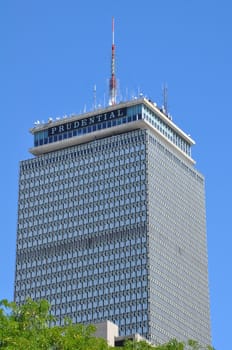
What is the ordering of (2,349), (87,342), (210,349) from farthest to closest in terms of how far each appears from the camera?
1. (210,349)
2. (87,342)
3. (2,349)

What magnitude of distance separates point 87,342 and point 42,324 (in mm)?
4094

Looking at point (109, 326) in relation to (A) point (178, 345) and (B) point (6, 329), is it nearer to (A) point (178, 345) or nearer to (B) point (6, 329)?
(A) point (178, 345)

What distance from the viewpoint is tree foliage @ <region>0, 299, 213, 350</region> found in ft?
271

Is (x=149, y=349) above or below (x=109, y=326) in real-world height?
below

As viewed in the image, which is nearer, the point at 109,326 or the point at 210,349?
the point at 210,349

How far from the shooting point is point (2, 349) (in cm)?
8062

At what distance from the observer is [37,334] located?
85.9m

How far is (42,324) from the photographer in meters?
87.9

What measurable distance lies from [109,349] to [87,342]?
2964 mm

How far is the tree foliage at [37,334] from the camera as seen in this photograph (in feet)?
271

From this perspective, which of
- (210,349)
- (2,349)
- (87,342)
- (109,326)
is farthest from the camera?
(109,326)

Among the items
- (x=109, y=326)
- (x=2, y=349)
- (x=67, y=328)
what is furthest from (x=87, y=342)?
(x=109, y=326)

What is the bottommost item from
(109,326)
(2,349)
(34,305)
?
(2,349)

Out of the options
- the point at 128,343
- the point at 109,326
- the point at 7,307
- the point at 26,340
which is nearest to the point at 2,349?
the point at 26,340
